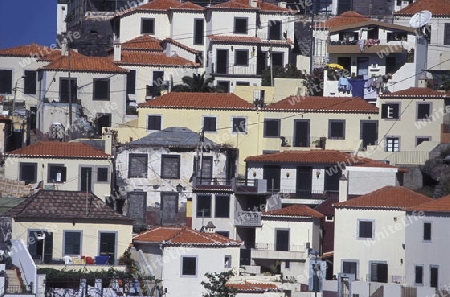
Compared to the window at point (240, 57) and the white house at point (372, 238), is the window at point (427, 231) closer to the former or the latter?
the white house at point (372, 238)

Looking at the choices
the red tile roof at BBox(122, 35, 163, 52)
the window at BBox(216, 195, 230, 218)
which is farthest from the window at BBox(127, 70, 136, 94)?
the window at BBox(216, 195, 230, 218)

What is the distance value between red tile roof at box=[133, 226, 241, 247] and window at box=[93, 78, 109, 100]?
18.5 m

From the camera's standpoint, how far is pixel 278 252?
7944cm

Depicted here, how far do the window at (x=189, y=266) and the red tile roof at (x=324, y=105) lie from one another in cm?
1743

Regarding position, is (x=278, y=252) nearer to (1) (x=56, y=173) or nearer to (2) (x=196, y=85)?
(1) (x=56, y=173)

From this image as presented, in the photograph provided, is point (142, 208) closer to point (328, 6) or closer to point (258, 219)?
point (258, 219)

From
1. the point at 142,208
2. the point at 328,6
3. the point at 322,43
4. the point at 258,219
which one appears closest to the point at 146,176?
the point at 142,208

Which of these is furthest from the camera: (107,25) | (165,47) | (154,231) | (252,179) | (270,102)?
(107,25)

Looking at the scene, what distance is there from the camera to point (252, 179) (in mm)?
85625

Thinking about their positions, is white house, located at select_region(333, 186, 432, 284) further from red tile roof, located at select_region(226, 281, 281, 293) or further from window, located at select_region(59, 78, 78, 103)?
window, located at select_region(59, 78, 78, 103)

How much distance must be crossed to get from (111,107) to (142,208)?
10933 mm

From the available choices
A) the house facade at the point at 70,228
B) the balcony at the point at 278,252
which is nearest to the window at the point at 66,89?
the house facade at the point at 70,228

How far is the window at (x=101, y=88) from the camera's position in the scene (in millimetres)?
95750

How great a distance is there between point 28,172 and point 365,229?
1686cm
